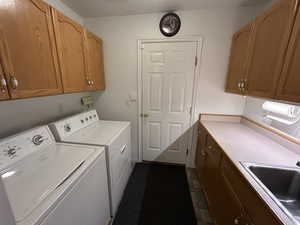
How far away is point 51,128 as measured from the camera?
1.32 metres

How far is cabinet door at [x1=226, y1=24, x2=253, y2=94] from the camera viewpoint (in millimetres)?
1460

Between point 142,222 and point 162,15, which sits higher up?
point 162,15

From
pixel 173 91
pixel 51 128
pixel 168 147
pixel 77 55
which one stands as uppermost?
pixel 77 55

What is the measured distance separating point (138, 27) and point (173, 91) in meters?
1.12

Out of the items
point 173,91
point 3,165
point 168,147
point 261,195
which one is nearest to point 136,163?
point 168,147

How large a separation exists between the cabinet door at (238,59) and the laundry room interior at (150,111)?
2 centimetres

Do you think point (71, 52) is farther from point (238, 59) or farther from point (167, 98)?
point (238, 59)

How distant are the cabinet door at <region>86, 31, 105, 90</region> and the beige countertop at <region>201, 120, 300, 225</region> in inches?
67.3

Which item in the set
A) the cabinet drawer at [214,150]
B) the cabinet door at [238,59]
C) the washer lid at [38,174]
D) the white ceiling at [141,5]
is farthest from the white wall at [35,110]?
the cabinet door at [238,59]

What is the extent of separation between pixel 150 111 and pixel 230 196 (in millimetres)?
1537

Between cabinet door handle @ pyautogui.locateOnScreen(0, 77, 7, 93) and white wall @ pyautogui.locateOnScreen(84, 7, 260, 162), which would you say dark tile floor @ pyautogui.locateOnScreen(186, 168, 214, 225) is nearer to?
white wall @ pyautogui.locateOnScreen(84, 7, 260, 162)

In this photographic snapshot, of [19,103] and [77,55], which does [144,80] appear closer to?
[77,55]

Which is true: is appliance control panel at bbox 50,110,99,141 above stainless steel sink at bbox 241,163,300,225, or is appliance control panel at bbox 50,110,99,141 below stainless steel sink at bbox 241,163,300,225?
above

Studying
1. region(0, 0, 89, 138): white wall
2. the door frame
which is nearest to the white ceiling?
region(0, 0, 89, 138): white wall
